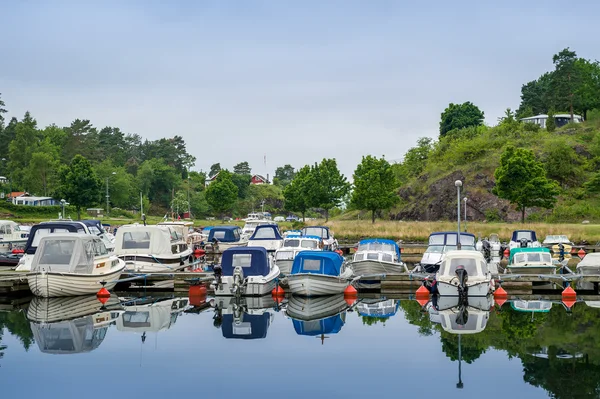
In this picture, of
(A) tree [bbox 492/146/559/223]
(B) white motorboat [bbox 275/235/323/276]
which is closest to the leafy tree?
(A) tree [bbox 492/146/559/223]

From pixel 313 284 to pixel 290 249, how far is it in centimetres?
892

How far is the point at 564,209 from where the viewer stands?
88.6 m

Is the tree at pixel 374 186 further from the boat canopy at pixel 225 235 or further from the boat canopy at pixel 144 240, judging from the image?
the boat canopy at pixel 144 240

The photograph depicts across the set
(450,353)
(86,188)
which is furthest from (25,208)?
(450,353)

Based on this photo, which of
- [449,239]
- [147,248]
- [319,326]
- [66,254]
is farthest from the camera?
[449,239]

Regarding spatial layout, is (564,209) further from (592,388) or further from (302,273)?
(592,388)

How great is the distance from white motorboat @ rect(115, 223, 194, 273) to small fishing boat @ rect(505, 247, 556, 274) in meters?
18.6

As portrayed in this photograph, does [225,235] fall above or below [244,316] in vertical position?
above

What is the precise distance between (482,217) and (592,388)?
80330mm

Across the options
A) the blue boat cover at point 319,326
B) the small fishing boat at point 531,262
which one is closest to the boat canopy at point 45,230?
the blue boat cover at point 319,326

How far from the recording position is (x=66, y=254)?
3188 centimetres

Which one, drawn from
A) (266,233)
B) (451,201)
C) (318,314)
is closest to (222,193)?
(451,201)

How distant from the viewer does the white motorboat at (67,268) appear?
→ 30.6 m

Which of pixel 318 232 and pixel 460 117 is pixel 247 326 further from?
pixel 460 117
